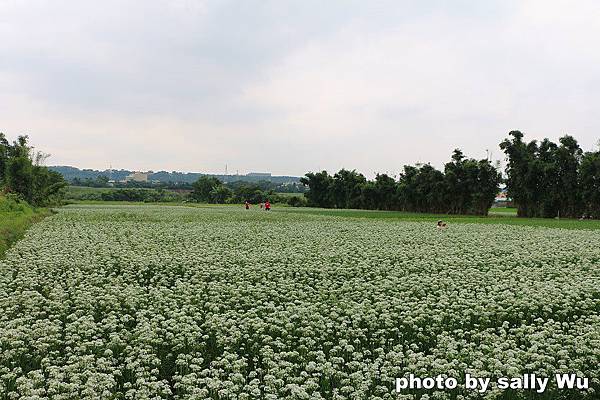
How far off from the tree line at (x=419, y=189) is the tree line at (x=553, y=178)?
4235 mm

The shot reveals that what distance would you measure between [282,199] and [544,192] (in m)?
63.1

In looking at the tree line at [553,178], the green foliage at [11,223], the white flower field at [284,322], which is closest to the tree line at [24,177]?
the green foliage at [11,223]

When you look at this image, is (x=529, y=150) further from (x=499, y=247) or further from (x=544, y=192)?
(x=499, y=247)

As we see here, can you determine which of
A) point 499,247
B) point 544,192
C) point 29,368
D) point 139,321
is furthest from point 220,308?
point 544,192

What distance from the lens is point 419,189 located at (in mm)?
82125

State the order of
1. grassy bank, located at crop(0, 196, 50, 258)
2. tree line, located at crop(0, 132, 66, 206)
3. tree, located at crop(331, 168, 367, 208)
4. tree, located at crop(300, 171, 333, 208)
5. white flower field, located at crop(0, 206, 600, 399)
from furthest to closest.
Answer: tree, located at crop(300, 171, 333, 208) → tree, located at crop(331, 168, 367, 208) → tree line, located at crop(0, 132, 66, 206) → grassy bank, located at crop(0, 196, 50, 258) → white flower field, located at crop(0, 206, 600, 399)

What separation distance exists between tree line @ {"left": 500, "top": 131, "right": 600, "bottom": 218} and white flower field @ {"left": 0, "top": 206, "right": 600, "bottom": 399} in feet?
142

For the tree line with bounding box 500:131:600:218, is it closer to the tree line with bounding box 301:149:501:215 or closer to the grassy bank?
the tree line with bounding box 301:149:501:215

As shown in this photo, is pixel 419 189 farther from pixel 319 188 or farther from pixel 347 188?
pixel 319 188

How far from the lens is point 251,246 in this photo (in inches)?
1003

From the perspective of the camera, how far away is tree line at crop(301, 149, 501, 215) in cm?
7306

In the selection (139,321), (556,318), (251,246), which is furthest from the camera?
(251,246)

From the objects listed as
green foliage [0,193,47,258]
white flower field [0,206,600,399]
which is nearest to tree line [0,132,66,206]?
green foliage [0,193,47,258]

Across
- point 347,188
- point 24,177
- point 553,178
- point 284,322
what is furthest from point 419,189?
point 284,322
